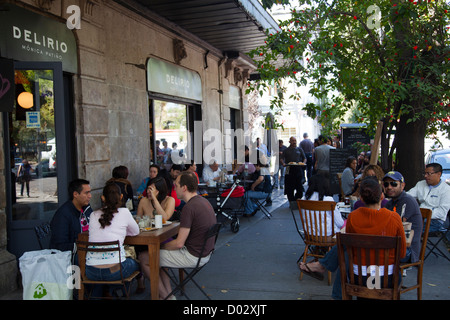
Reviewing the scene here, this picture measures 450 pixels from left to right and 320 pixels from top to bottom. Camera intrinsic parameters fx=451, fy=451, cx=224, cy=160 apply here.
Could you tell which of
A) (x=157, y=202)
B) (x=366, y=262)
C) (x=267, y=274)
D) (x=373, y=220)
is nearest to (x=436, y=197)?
(x=267, y=274)

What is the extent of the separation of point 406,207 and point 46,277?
11.8 ft

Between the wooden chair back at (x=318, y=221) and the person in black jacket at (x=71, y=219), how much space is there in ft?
8.31

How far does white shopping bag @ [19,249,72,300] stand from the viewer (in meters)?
4.09

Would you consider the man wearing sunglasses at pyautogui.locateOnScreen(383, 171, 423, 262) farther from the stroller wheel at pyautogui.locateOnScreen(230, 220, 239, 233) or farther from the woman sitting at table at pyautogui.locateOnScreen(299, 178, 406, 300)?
the stroller wheel at pyautogui.locateOnScreen(230, 220, 239, 233)

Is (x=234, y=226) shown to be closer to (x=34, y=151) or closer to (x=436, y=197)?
(x=436, y=197)

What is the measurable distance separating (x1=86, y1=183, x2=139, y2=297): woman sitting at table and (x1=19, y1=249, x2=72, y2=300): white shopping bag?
229 mm

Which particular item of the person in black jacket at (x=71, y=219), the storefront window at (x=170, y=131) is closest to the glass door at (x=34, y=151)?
the person in black jacket at (x=71, y=219)

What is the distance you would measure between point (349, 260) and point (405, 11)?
402 cm

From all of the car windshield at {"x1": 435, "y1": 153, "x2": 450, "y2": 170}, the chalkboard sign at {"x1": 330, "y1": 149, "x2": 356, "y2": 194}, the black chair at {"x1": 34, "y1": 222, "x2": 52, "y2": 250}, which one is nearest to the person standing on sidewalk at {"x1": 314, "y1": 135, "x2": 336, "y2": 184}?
the chalkboard sign at {"x1": 330, "y1": 149, "x2": 356, "y2": 194}

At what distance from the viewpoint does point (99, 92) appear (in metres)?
7.34

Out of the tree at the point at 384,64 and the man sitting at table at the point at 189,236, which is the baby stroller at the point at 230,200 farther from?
the man sitting at table at the point at 189,236

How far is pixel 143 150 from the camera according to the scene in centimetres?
915

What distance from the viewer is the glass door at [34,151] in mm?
5570

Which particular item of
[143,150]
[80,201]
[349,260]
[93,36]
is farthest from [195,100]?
[349,260]
